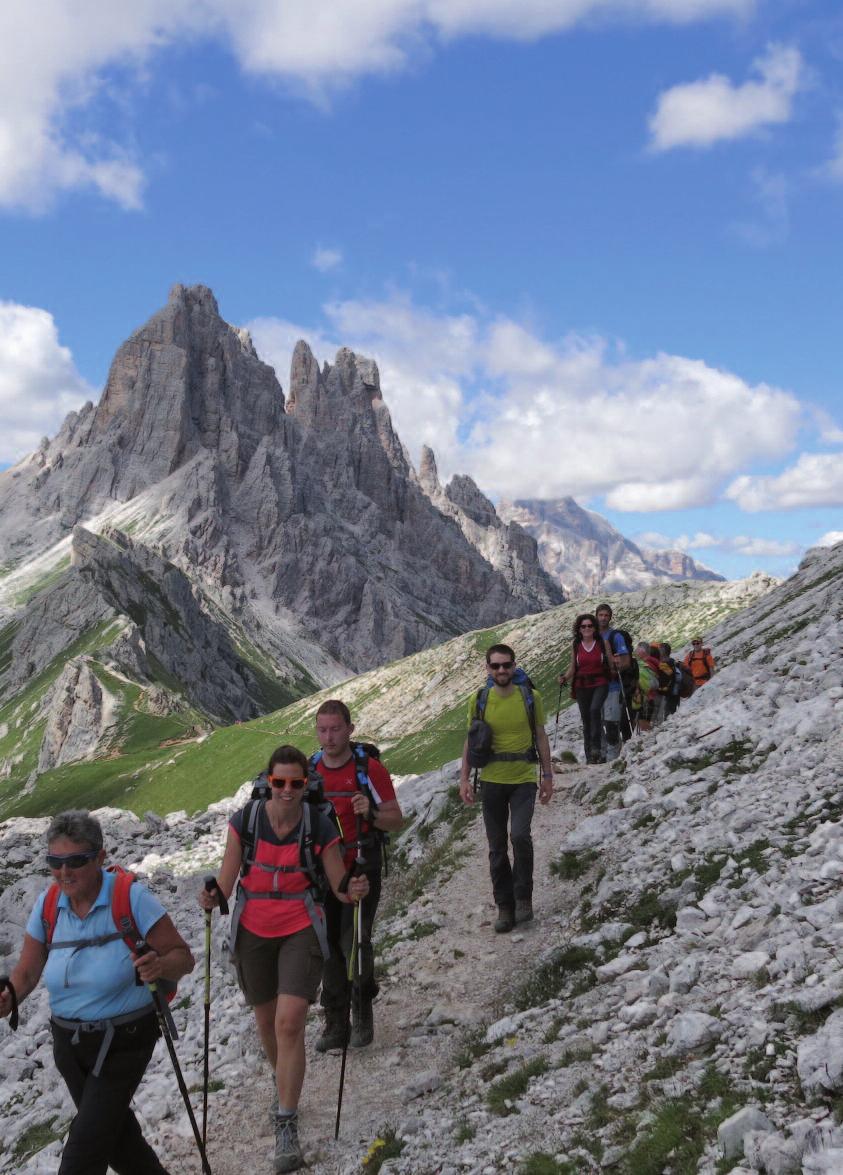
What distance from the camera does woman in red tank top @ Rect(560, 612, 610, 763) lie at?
1969 centimetres

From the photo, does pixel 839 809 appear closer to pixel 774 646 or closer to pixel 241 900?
pixel 241 900

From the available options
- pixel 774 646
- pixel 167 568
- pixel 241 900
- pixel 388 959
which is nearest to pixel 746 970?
pixel 241 900

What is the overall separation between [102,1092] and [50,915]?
1476 mm

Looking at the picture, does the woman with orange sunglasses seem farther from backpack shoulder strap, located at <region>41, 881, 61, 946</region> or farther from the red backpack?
backpack shoulder strap, located at <region>41, 881, 61, 946</region>

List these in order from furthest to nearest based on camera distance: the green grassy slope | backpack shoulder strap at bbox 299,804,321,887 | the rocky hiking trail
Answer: the green grassy slope, the rocky hiking trail, backpack shoulder strap at bbox 299,804,321,887

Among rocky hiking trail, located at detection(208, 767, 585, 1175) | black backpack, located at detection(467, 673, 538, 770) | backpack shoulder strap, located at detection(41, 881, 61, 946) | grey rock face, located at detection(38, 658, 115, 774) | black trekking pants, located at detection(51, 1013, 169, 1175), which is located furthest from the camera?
grey rock face, located at detection(38, 658, 115, 774)

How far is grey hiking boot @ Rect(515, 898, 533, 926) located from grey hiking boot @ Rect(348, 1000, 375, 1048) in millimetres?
3111

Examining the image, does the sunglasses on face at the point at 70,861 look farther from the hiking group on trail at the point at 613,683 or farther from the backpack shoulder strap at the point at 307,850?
the hiking group on trail at the point at 613,683

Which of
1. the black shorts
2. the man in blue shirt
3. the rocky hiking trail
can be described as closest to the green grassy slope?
the man in blue shirt

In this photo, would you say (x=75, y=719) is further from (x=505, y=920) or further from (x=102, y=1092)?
(x=102, y=1092)

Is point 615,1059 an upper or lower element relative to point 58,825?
lower

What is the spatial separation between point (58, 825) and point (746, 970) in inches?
248

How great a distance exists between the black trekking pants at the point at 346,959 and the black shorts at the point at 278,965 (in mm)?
1637

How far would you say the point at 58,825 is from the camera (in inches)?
275
